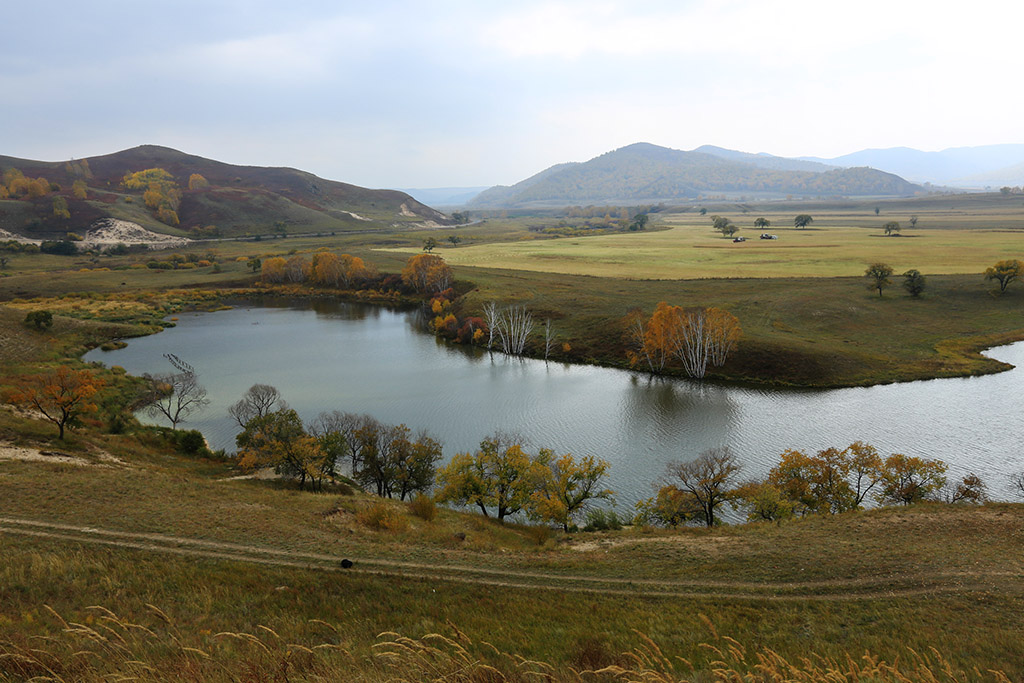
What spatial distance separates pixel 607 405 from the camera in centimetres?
4922

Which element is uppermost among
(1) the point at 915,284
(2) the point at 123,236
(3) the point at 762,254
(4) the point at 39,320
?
(2) the point at 123,236

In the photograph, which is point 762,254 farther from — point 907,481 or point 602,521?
point 602,521

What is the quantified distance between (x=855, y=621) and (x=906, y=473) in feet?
71.7

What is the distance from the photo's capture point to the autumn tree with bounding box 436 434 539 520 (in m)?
29.5

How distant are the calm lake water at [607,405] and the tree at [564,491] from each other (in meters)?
2.92

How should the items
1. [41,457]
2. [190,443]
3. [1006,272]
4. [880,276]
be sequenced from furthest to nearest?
[880,276] → [1006,272] → [190,443] → [41,457]

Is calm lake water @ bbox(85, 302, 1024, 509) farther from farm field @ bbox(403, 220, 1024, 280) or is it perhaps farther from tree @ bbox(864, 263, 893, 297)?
farm field @ bbox(403, 220, 1024, 280)

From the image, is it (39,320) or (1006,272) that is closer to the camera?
(39,320)

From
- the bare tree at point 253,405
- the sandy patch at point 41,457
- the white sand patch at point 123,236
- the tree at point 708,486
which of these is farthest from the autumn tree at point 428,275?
the white sand patch at point 123,236

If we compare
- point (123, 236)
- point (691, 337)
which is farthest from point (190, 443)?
point (123, 236)

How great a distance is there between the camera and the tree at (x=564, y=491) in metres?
28.4

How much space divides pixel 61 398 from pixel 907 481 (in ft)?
176

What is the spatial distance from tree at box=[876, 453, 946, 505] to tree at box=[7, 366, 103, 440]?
168 ft

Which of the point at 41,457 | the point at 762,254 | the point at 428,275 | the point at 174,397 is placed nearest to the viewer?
the point at 41,457
